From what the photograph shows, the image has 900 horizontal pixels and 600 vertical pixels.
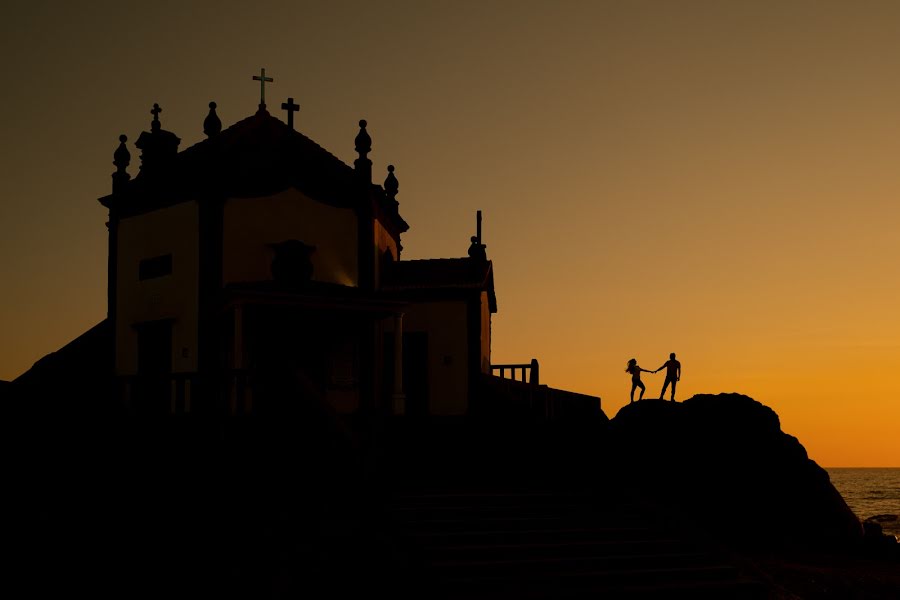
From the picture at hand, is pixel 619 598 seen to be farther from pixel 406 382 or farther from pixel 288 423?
pixel 406 382

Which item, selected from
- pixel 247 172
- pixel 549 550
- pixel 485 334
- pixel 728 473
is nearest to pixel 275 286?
pixel 247 172

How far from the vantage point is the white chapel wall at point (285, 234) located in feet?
76.4

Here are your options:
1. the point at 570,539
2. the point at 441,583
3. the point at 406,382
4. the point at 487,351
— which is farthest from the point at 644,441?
the point at 441,583

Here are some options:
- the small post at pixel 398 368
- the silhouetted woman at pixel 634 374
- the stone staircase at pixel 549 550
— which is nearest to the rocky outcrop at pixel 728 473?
the silhouetted woman at pixel 634 374

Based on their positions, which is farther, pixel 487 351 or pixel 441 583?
pixel 487 351

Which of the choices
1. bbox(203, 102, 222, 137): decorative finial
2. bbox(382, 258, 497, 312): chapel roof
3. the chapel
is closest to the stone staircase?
the chapel

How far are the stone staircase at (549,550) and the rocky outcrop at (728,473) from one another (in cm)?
1662

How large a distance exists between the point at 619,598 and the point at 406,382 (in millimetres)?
13153

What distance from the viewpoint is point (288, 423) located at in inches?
691

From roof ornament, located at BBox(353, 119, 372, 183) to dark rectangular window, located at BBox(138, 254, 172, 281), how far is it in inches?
207

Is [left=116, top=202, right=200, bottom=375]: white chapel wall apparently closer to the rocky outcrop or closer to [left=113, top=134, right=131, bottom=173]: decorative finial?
[left=113, top=134, right=131, bottom=173]: decorative finial

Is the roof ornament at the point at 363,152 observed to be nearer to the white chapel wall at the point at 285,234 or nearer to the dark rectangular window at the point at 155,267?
the white chapel wall at the point at 285,234

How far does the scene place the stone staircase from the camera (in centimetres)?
1378

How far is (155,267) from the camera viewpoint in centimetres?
2411
